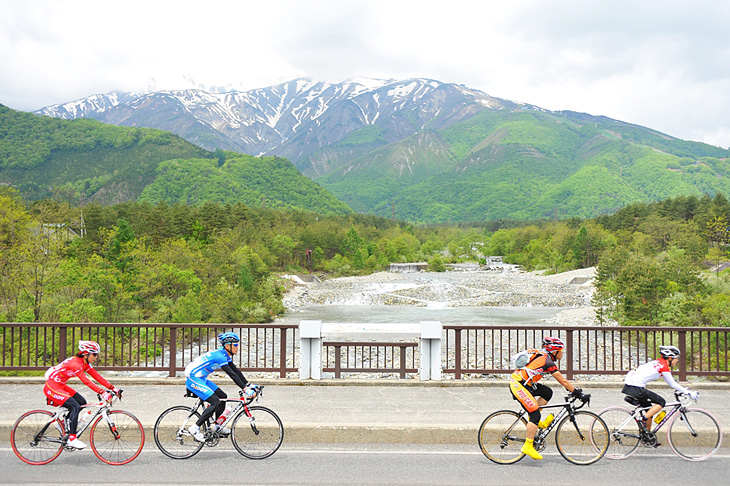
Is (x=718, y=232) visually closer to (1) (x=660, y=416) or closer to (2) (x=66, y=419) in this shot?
(1) (x=660, y=416)

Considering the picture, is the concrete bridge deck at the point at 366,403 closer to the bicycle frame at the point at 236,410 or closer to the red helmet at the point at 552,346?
the bicycle frame at the point at 236,410

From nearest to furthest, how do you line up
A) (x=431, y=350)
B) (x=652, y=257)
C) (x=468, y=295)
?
(x=431, y=350) → (x=652, y=257) → (x=468, y=295)

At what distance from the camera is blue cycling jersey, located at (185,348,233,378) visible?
714 centimetres

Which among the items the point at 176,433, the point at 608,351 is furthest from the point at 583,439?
the point at 608,351

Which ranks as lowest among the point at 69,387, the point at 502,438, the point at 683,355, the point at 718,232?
the point at 502,438

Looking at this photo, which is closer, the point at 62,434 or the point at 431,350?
the point at 62,434

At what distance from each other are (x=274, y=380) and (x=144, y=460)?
422 centimetres

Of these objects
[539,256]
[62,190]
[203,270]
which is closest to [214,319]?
[203,270]

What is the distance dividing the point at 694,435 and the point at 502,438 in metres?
2.73

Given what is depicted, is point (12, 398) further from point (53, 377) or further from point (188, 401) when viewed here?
point (53, 377)

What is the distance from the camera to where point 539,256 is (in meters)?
118

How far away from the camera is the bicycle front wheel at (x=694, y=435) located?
7.27 meters

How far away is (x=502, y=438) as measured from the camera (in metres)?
7.10

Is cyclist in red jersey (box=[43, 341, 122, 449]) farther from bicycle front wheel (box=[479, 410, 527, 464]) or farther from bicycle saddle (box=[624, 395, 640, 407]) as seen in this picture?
bicycle saddle (box=[624, 395, 640, 407])
